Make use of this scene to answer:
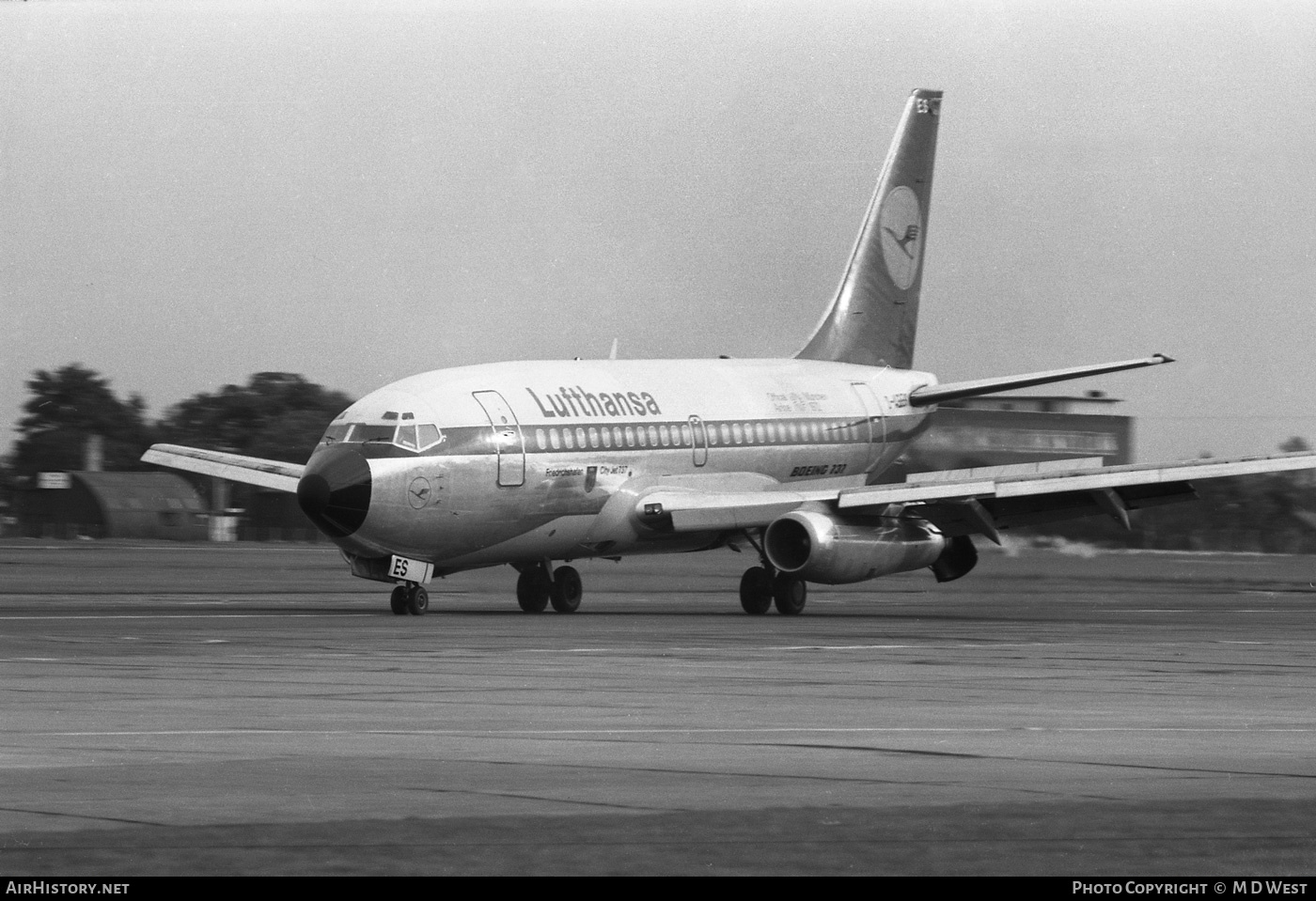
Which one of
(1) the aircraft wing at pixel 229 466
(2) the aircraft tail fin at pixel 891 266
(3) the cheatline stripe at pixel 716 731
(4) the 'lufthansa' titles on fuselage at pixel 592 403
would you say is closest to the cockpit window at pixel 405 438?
(4) the 'lufthansa' titles on fuselage at pixel 592 403

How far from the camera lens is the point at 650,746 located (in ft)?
45.2

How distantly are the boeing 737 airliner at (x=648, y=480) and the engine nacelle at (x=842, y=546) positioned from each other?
36mm

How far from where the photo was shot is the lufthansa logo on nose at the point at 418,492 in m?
32.1

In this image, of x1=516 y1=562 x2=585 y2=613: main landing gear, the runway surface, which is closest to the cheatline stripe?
the runway surface

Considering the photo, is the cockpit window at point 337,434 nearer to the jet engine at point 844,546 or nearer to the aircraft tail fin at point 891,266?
the jet engine at point 844,546

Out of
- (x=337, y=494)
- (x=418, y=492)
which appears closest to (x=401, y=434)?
(x=418, y=492)

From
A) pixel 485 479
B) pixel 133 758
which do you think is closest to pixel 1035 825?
pixel 133 758

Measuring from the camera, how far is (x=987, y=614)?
3466cm

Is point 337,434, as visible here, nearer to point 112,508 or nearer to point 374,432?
point 374,432

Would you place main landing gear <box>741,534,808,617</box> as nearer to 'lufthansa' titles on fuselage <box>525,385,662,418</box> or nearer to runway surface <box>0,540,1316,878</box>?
'lufthansa' titles on fuselage <box>525,385,662,418</box>

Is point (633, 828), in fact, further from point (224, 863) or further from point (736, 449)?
point (736, 449)

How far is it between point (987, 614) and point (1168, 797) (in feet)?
77.4

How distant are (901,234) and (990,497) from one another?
12192 mm

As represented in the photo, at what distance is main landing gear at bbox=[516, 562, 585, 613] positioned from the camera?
117ft
